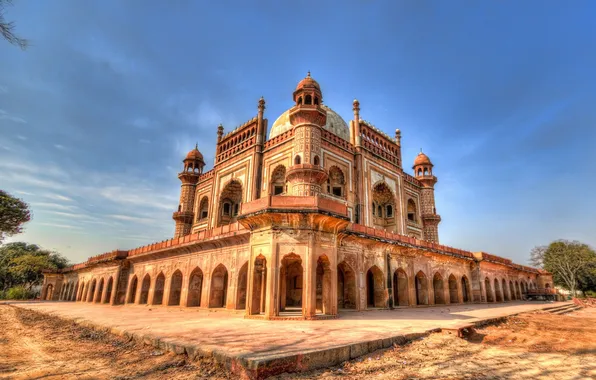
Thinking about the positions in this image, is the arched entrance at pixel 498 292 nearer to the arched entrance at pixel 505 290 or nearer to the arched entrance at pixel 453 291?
the arched entrance at pixel 505 290

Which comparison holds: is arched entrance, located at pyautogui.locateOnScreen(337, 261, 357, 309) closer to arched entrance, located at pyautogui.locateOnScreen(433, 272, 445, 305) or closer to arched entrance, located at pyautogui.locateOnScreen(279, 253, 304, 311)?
arched entrance, located at pyautogui.locateOnScreen(279, 253, 304, 311)

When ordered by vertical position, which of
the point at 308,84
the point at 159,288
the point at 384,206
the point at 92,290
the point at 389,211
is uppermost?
the point at 308,84

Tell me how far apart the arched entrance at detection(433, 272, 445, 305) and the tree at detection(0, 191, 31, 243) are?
34.2 m

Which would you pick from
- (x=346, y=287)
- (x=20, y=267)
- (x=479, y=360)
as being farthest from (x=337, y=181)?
(x=20, y=267)

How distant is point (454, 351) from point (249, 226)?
879cm

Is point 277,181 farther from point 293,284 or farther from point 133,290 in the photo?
Answer: point 133,290

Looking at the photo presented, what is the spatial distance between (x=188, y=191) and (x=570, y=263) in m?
48.5

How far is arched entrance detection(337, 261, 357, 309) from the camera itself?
15.6 meters

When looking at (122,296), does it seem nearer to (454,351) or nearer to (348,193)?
(348,193)

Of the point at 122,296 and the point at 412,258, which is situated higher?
the point at 412,258

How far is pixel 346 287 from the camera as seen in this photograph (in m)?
16.4

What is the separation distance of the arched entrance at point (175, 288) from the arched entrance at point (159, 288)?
1.24 meters

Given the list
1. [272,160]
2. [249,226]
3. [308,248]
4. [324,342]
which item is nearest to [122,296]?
[272,160]

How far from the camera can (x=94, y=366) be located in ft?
18.5
